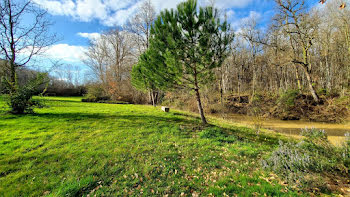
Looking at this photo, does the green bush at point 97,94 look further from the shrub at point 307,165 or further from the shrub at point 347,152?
the shrub at point 347,152

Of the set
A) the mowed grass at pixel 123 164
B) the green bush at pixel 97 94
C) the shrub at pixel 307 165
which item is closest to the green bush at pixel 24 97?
the mowed grass at pixel 123 164

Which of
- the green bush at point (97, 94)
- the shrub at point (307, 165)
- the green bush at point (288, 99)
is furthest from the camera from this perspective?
the green bush at point (97, 94)

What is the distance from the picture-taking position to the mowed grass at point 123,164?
2.82 meters

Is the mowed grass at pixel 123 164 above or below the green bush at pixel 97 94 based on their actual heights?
below

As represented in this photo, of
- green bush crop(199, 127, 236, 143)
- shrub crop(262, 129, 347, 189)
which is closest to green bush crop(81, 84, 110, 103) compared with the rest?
green bush crop(199, 127, 236, 143)

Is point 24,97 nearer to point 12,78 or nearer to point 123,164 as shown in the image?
point 12,78

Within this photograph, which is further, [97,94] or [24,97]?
[97,94]

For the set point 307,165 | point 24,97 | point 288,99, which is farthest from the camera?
point 288,99

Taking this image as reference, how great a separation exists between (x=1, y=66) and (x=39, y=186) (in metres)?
9.12

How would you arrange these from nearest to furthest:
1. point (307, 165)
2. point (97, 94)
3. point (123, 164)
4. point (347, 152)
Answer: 1. point (307, 165)
2. point (347, 152)
3. point (123, 164)
4. point (97, 94)

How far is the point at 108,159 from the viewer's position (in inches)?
155

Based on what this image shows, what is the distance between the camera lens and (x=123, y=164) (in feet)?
12.4

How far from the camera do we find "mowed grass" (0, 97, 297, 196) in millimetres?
2824

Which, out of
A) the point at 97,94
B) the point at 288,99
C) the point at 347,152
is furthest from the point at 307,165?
the point at 97,94
